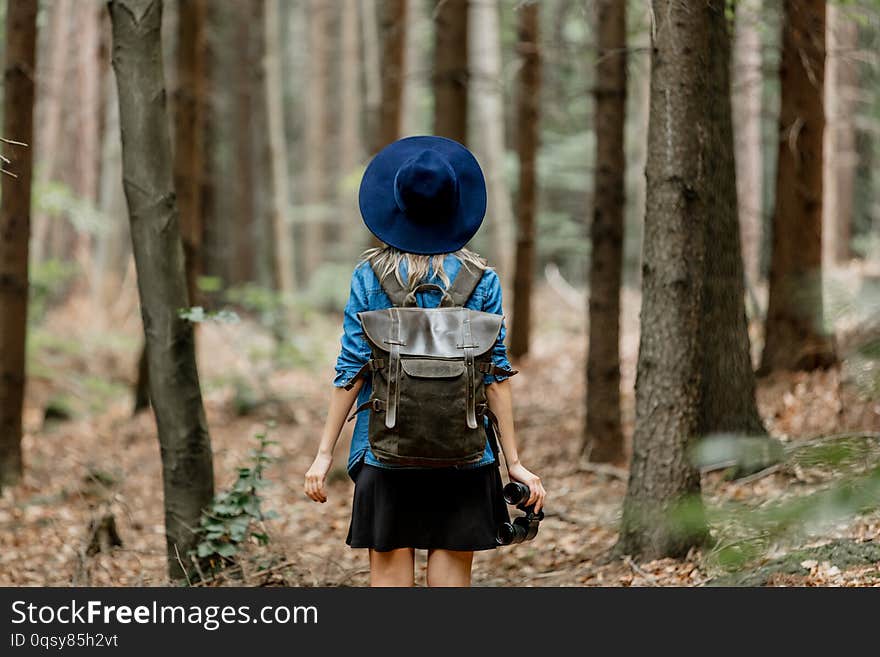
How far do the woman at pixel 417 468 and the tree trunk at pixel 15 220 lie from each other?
233 inches

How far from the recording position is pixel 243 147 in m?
29.8

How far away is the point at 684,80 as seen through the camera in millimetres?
5531

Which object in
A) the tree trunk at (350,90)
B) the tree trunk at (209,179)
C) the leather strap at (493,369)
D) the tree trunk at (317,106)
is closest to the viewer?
the leather strap at (493,369)

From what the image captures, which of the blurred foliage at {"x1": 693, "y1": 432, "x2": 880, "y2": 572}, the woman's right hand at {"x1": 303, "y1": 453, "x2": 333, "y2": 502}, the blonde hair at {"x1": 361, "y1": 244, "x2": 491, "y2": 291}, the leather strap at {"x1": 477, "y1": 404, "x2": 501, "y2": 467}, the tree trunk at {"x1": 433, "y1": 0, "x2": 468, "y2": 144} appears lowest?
the woman's right hand at {"x1": 303, "y1": 453, "x2": 333, "y2": 502}

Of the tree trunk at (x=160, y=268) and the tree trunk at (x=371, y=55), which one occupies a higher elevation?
the tree trunk at (x=371, y=55)

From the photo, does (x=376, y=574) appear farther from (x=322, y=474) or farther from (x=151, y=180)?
(x=151, y=180)

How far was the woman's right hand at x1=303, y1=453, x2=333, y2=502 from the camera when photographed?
3.78m

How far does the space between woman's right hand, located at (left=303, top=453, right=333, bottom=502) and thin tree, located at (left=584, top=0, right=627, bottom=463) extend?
597cm

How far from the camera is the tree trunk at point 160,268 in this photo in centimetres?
554

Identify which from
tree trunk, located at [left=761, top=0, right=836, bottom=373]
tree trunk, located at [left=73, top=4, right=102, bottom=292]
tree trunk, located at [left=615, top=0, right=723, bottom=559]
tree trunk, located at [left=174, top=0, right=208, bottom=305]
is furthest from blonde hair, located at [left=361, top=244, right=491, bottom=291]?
tree trunk, located at [left=73, top=4, right=102, bottom=292]

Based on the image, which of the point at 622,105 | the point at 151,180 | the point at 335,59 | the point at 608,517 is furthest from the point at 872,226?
the point at 151,180

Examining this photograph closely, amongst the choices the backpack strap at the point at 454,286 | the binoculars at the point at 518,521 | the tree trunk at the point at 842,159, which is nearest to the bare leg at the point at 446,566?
the binoculars at the point at 518,521

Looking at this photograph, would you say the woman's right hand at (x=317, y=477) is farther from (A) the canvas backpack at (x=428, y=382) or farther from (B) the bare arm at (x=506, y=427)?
(B) the bare arm at (x=506, y=427)

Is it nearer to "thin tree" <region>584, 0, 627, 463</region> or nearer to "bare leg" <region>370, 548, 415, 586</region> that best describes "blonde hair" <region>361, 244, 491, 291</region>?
"bare leg" <region>370, 548, 415, 586</region>
